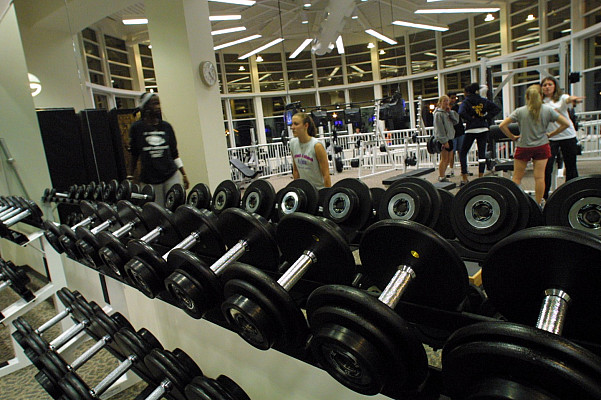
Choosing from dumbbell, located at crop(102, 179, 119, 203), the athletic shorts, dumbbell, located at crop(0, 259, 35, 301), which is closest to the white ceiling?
the athletic shorts

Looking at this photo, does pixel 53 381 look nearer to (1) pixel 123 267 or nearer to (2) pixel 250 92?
(1) pixel 123 267

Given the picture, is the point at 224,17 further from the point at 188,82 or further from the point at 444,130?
the point at 444,130

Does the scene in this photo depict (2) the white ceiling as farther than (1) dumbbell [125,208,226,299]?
Yes

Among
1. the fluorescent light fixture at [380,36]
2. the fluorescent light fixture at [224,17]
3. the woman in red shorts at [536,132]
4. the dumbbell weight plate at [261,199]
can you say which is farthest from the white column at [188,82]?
the woman in red shorts at [536,132]

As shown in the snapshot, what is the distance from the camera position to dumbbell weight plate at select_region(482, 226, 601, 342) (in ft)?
2.23

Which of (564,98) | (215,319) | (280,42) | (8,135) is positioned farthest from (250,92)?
(215,319)

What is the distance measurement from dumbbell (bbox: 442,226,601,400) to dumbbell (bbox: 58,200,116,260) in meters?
1.78

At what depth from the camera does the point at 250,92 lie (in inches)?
268

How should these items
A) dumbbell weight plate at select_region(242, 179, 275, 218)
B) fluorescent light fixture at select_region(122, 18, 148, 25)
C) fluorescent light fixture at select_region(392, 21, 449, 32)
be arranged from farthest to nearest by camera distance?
fluorescent light fixture at select_region(122, 18, 148, 25), fluorescent light fixture at select_region(392, 21, 449, 32), dumbbell weight plate at select_region(242, 179, 275, 218)

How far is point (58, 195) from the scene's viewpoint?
128 inches

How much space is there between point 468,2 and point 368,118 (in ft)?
10.2

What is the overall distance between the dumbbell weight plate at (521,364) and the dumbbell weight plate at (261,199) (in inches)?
47.5

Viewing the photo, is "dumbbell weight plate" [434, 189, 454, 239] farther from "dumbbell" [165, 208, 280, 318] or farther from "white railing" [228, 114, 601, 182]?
"white railing" [228, 114, 601, 182]

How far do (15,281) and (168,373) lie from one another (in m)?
1.50
